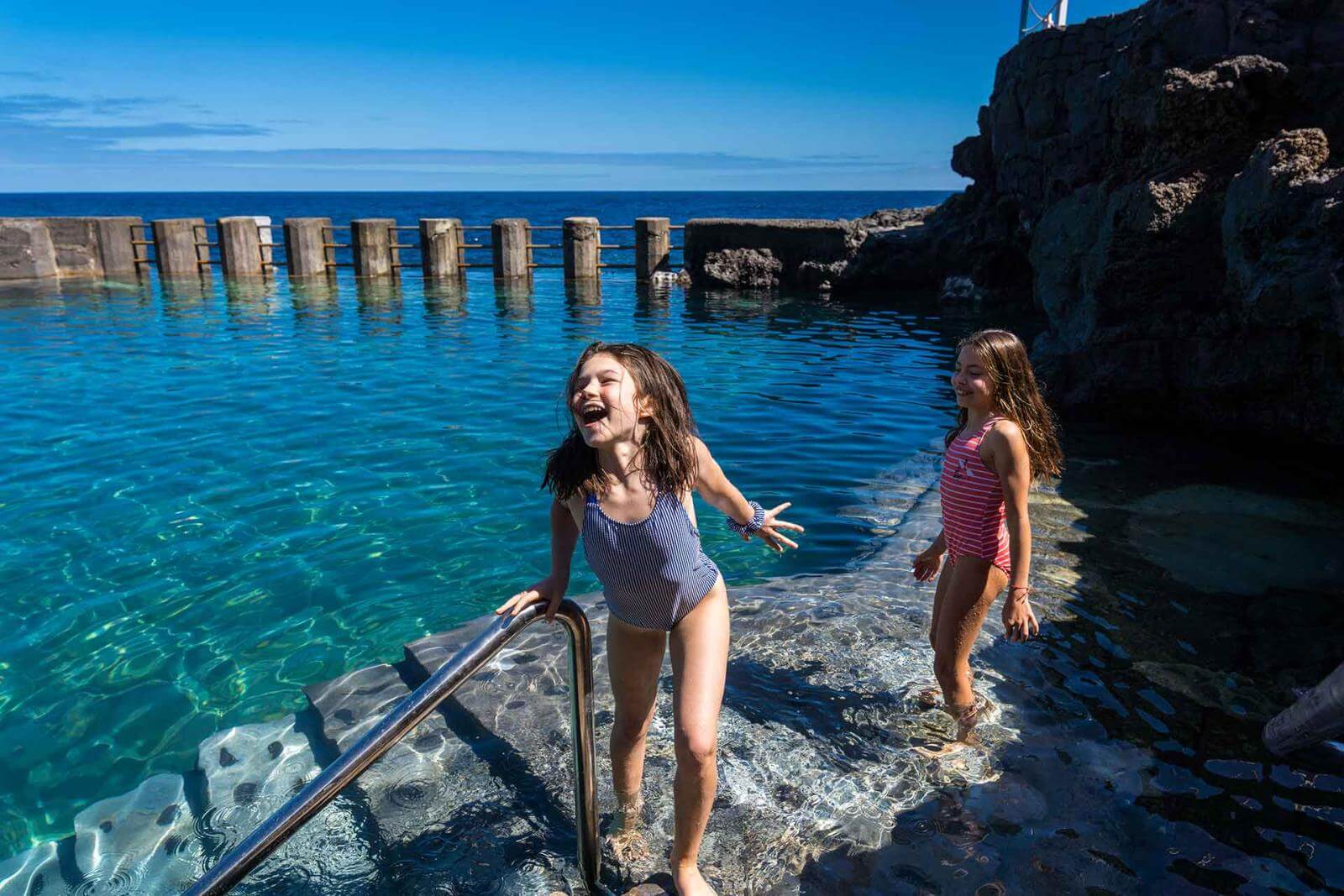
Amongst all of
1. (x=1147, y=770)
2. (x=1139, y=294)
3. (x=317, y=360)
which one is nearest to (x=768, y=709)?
(x=1147, y=770)

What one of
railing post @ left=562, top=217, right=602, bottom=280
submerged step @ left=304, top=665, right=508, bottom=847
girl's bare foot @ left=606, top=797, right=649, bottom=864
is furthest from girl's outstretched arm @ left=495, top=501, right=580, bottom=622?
railing post @ left=562, top=217, right=602, bottom=280

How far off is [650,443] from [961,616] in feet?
4.81

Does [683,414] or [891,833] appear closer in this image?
[683,414]

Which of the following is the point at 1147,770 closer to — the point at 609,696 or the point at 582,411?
the point at 609,696

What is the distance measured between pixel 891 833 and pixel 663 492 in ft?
4.83

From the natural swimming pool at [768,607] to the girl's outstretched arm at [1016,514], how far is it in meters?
0.67

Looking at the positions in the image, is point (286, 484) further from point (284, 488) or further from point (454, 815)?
point (454, 815)

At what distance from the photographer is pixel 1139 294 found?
8.37 m

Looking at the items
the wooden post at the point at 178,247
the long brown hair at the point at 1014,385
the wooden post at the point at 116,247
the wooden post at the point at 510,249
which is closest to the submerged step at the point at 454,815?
the long brown hair at the point at 1014,385

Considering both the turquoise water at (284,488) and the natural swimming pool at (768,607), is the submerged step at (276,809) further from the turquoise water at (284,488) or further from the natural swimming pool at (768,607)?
the turquoise water at (284,488)

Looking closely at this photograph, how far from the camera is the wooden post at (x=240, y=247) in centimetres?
2233

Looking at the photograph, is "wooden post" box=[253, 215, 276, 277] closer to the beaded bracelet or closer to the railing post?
the railing post

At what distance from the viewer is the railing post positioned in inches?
894

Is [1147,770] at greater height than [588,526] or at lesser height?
lesser
